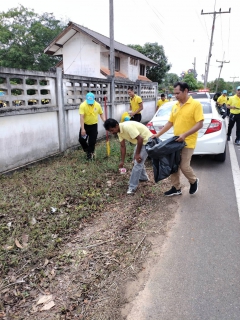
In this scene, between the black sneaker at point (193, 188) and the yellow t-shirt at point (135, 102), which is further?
the yellow t-shirt at point (135, 102)

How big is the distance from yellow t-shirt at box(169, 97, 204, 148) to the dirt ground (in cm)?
120

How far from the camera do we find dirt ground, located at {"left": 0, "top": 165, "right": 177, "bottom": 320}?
6.82 ft

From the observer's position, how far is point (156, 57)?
28.8 metres

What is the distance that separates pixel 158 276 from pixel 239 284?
0.73 m

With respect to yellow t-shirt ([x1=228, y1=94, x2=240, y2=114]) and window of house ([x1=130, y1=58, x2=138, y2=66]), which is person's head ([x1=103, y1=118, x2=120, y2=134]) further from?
window of house ([x1=130, y1=58, x2=138, y2=66])

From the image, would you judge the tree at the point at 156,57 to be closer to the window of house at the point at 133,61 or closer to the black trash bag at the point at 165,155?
the window of house at the point at 133,61

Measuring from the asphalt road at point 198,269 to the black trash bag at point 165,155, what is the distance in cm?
59

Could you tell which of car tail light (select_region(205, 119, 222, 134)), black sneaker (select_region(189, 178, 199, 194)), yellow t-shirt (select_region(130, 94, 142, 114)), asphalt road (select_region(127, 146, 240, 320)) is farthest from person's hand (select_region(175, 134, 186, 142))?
yellow t-shirt (select_region(130, 94, 142, 114))

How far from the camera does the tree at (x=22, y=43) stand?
2669cm

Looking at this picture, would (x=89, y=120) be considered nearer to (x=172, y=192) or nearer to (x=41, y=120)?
(x=41, y=120)

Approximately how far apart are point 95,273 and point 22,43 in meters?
30.3

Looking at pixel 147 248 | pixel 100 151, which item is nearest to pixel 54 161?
pixel 100 151

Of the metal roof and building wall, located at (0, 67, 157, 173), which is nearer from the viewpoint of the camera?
building wall, located at (0, 67, 157, 173)

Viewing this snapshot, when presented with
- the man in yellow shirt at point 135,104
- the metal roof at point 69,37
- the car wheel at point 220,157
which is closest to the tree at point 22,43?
the metal roof at point 69,37
